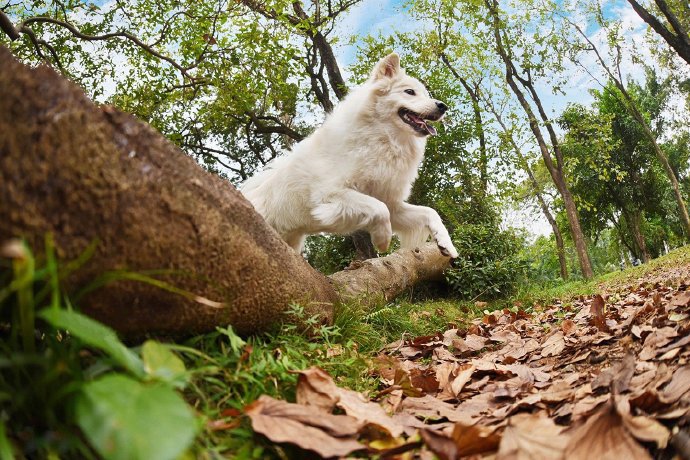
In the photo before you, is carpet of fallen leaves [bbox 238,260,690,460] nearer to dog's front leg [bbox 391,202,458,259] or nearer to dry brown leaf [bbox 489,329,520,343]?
dry brown leaf [bbox 489,329,520,343]

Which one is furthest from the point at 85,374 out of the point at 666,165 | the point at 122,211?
the point at 666,165

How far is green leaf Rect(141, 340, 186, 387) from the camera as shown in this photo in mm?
1201

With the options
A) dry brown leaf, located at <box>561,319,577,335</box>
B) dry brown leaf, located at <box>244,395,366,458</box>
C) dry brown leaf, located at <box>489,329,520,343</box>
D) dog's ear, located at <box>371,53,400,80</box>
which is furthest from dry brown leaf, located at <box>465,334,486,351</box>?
dog's ear, located at <box>371,53,400,80</box>

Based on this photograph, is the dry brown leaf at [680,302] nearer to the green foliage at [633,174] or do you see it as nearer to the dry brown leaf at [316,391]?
the dry brown leaf at [316,391]

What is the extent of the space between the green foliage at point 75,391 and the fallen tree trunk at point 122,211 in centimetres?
12

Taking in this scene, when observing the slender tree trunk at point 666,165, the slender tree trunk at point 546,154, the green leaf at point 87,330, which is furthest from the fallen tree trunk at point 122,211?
the slender tree trunk at point 666,165

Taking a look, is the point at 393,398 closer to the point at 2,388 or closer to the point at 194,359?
the point at 194,359

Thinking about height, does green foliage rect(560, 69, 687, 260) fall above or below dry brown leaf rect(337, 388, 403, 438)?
above

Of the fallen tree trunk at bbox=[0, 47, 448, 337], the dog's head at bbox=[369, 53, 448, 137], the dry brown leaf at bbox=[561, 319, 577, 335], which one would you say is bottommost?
the dry brown leaf at bbox=[561, 319, 577, 335]

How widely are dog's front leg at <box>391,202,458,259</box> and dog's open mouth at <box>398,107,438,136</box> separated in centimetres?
A: 79

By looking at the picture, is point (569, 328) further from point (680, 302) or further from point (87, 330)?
point (87, 330)

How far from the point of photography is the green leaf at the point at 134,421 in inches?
34.7

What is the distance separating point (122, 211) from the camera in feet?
4.76

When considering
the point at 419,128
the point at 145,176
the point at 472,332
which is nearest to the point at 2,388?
the point at 145,176
